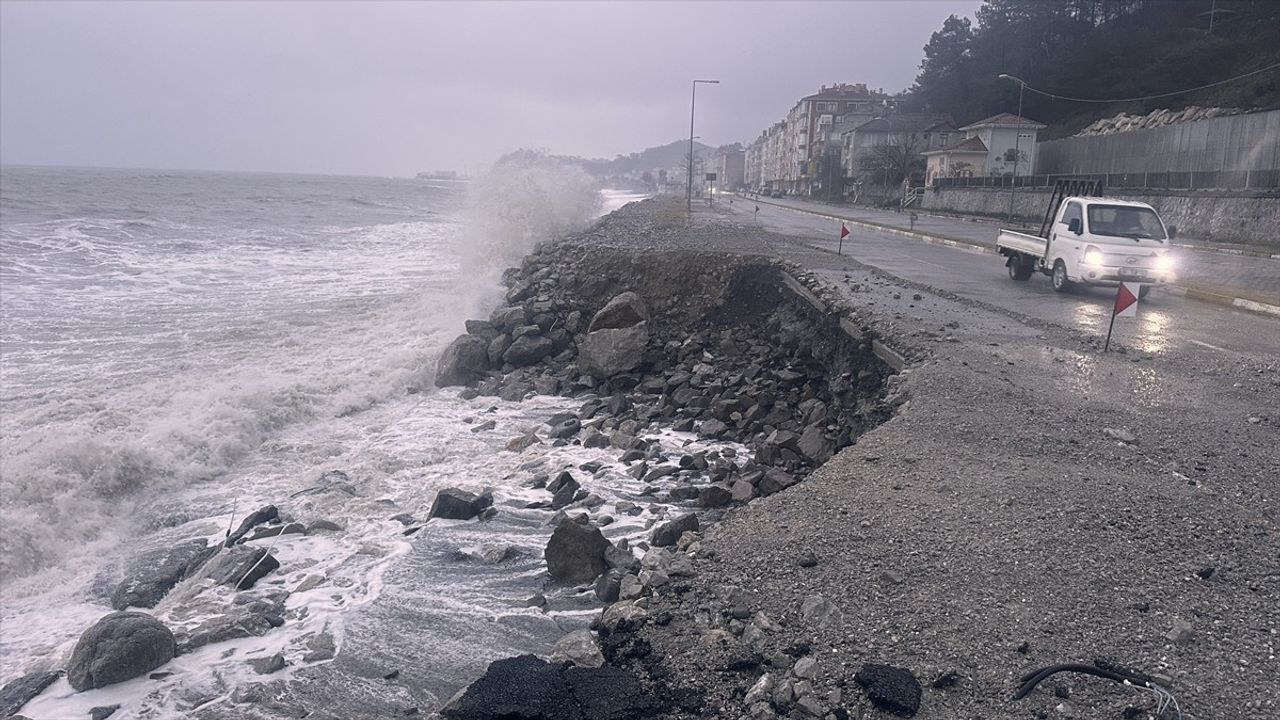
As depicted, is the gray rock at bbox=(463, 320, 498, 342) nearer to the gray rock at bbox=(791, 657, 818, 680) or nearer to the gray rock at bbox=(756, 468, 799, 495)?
the gray rock at bbox=(756, 468, 799, 495)

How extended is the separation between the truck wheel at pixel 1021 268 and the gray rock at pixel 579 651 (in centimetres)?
1479

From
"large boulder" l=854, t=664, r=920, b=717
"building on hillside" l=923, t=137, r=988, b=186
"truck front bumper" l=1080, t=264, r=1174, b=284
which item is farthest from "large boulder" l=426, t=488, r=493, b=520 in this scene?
"building on hillside" l=923, t=137, r=988, b=186

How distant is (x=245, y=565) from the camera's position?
7.01 metres

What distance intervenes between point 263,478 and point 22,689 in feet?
13.5

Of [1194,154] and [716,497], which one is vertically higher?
[1194,154]

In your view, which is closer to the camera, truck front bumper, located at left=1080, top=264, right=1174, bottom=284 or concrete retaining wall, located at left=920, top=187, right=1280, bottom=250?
truck front bumper, located at left=1080, top=264, right=1174, bottom=284

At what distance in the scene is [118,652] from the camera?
5.55 meters

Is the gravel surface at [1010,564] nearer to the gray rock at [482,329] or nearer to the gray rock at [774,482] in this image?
the gray rock at [774,482]

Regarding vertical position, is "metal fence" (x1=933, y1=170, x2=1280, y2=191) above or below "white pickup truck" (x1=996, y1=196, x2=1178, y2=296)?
above

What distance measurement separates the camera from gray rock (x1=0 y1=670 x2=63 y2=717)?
5418 mm

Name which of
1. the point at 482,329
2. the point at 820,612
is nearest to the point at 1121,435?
the point at 820,612

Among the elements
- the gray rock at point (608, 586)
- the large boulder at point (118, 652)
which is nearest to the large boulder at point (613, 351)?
the gray rock at point (608, 586)

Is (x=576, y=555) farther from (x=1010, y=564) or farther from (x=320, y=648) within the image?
(x=1010, y=564)

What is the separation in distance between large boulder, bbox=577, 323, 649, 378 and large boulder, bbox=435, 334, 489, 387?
1803mm
